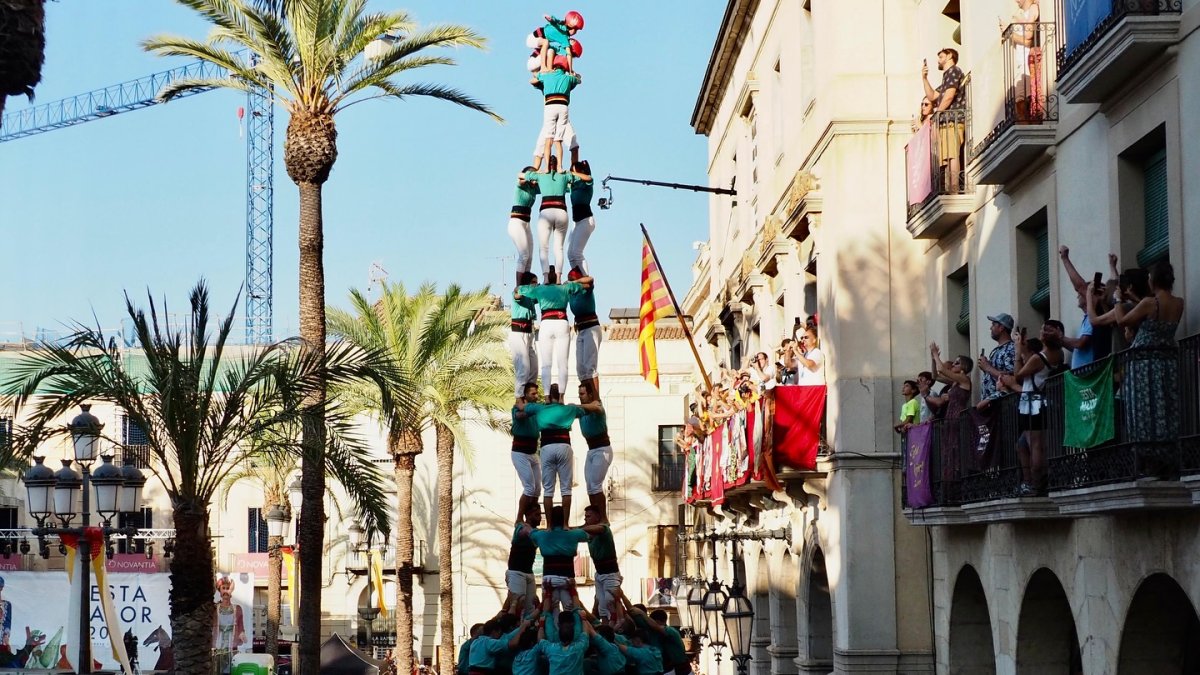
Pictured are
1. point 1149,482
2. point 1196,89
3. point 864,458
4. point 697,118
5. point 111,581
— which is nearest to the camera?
point 1149,482

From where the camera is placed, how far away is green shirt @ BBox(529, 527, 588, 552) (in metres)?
16.7

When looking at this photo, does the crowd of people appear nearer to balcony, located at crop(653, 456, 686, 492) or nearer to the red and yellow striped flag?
the red and yellow striped flag

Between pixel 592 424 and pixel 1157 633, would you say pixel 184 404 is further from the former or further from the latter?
pixel 1157 633

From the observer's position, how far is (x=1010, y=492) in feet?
52.9

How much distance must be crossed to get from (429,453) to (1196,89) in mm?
45600

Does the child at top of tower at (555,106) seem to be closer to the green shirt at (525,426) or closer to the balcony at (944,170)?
the green shirt at (525,426)

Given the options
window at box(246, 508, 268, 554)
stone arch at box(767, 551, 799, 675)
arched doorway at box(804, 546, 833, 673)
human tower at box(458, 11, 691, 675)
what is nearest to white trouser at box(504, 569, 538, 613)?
human tower at box(458, 11, 691, 675)

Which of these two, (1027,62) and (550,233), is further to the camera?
Answer: (550,233)

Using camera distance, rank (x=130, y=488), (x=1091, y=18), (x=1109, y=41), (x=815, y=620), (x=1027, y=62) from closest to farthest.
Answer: (x=1109, y=41)
(x=1091, y=18)
(x=1027, y=62)
(x=130, y=488)
(x=815, y=620)

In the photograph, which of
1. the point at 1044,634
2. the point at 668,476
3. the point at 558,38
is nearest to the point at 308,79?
the point at 558,38

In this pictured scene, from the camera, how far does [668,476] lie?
56.0 m

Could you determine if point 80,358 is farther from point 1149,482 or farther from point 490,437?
point 490,437

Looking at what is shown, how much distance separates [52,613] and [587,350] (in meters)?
22.8

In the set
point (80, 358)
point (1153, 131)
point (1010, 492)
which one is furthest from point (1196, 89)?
point (80, 358)
